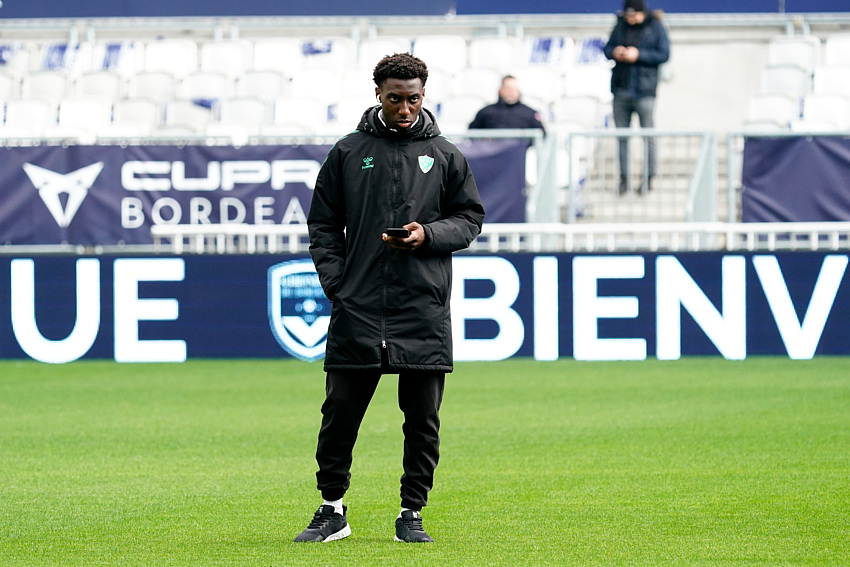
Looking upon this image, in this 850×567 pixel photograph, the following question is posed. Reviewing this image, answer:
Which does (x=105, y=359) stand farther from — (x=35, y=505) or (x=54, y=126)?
(x=35, y=505)

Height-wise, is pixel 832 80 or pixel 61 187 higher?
pixel 832 80

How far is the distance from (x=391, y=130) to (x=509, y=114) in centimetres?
927

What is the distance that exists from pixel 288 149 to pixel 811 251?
507cm

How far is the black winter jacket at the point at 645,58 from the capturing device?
14711mm

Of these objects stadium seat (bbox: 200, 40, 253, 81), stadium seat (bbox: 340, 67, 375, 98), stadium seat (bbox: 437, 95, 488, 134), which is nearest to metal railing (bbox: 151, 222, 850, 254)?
stadium seat (bbox: 437, 95, 488, 134)

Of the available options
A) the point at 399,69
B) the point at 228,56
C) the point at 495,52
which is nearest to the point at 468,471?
the point at 399,69

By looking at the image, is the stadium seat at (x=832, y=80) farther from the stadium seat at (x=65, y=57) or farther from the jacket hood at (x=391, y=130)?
the jacket hood at (x=391, y=130)

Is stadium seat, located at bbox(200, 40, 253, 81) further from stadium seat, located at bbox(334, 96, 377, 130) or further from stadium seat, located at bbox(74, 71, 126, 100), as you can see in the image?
stadium seat, located at bbox(334, 96, 377, 130)

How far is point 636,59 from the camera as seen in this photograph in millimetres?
14633

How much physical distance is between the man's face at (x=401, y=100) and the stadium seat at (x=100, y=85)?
14.4 meters

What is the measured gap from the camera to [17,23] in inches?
792

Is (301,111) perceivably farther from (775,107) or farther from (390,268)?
(390,268)

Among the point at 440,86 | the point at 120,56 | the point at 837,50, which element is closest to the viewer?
the point at 440,86

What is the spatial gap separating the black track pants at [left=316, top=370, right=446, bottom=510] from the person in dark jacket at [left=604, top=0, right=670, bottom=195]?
9.99 metres
